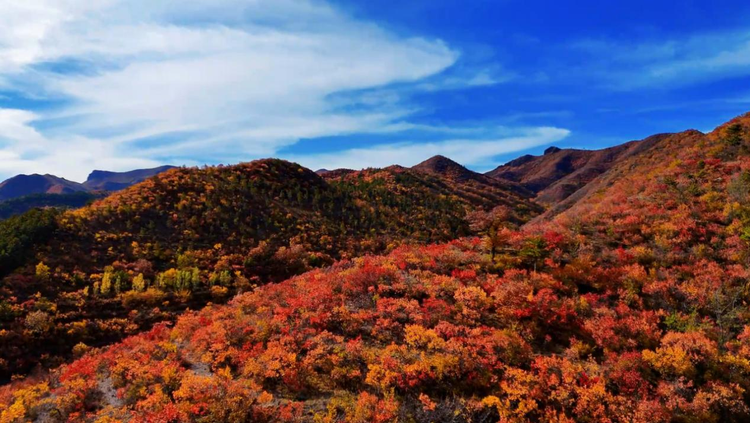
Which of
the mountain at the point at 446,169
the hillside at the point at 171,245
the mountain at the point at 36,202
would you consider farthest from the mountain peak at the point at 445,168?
the mountain at the point at 36,202

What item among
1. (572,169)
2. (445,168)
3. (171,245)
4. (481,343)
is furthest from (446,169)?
(481,343)

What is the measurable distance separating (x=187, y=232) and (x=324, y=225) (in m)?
17.2

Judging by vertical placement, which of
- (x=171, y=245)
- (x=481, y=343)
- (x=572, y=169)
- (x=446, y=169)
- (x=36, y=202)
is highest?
(x=572, y=169)

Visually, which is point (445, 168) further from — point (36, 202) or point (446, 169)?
point (36, 202)

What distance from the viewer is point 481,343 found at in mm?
11766

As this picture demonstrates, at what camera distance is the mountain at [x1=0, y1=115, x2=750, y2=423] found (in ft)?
30.8

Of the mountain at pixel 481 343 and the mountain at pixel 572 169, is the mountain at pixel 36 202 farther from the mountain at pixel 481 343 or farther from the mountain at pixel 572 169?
the mountain at pixel 572 169

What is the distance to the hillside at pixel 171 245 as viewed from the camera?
921 inches

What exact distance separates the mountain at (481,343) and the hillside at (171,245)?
296 centimetres

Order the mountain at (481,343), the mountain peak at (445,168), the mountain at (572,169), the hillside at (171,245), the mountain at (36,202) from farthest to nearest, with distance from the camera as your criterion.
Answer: the mountain at (36,202), the mountain peak at (445,168), the mountain at (572,169), the hillside at (171,245), the mountain at (481,343)

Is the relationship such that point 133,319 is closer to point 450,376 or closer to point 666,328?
point 450,376

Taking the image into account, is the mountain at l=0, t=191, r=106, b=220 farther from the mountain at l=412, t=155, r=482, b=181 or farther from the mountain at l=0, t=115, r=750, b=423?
the mountain at l=0, t=115, r=750, b=423

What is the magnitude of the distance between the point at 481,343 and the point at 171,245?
3450cm

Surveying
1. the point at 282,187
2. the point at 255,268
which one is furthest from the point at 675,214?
the point at 282,187
